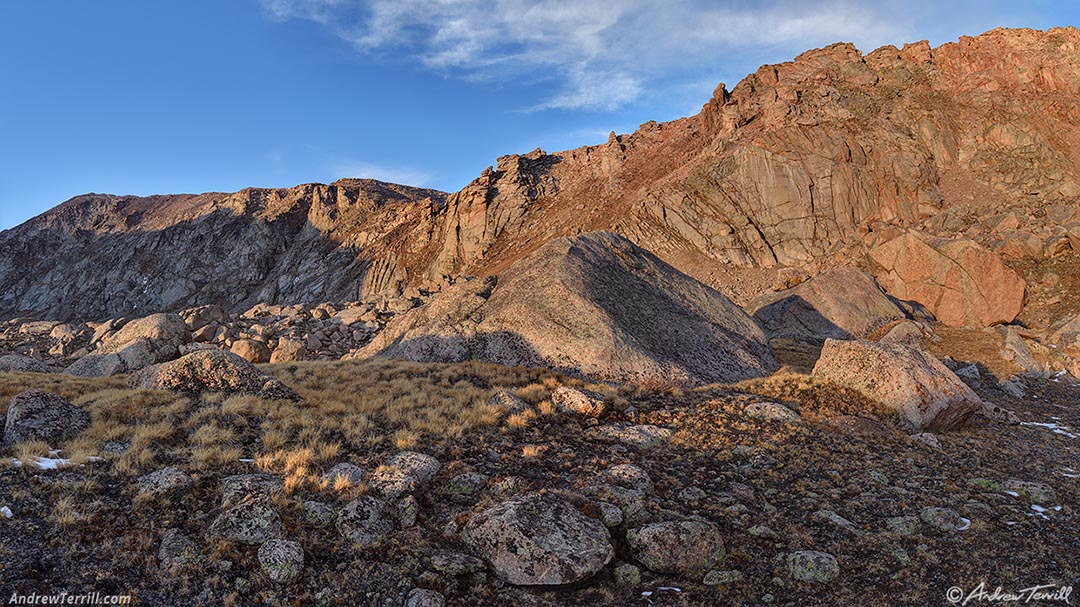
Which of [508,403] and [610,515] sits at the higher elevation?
[508,403]

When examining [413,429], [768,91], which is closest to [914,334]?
[413,429]

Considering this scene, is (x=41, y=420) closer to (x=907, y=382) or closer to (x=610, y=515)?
(x=610, y=515)

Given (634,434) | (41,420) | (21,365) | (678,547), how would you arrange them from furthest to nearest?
(21,365) → (634,434) → (41,420) → (678,547)

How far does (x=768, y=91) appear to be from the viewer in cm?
6231

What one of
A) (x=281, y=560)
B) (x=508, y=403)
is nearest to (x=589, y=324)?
(x=508, y=403)

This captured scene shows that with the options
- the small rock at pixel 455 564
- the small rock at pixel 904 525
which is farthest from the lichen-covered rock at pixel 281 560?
the small rock at pixel 904 525

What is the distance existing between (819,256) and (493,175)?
131 ft

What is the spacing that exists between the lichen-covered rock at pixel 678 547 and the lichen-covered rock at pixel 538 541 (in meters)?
0.41

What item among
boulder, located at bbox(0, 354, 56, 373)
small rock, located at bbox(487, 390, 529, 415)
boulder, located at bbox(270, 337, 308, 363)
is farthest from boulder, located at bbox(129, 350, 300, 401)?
boulder, located at bbox(0, 354, 56, 373)

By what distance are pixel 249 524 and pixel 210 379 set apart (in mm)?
7805

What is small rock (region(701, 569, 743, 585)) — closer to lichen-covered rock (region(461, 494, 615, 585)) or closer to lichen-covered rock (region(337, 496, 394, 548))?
lichen-covered rock (region(461, 494, 615, 585))

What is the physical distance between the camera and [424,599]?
5.45m

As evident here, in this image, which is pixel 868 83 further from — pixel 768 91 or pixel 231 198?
pixel 231 198

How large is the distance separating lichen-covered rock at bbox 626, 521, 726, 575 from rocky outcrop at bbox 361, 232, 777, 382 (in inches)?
325
